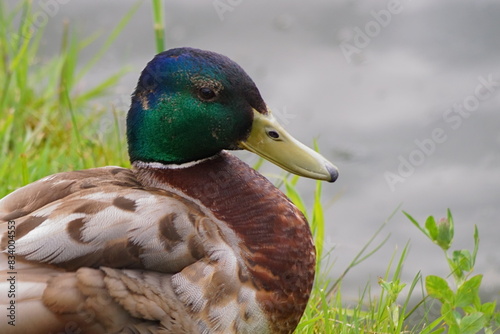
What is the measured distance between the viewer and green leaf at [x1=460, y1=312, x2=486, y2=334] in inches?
126

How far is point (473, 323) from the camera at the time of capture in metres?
3.21

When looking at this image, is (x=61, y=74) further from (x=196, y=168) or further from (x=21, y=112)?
(x=196, y=168)

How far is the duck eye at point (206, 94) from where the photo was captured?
3291 mm

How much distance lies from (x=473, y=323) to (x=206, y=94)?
1250mm

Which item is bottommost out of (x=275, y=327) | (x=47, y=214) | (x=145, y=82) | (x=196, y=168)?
(x=275, y=327)

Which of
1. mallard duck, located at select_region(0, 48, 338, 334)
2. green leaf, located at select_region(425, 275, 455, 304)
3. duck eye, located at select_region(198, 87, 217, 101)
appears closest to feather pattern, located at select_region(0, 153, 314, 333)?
mallard duck, located at select_region(0, 48, 338, 334)

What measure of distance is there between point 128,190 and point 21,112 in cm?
256

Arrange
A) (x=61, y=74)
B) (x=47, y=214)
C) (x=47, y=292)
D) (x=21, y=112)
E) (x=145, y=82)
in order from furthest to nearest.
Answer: (x=61, y=74) < (x=21, y=112) < (x=145, y=82) < (x=47, y=214) < (x=47, y=292)

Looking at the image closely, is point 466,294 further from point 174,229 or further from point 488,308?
point 174,229

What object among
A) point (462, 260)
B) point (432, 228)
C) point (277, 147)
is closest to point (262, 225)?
point (277, 147)

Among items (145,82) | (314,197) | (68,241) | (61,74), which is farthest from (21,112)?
(68,241)

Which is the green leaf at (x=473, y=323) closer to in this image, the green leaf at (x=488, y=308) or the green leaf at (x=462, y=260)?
the green leaf at (x=488, y=308)

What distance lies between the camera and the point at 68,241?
2.95 metres

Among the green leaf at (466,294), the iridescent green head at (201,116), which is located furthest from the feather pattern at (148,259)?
the green leaf at (466,294)
